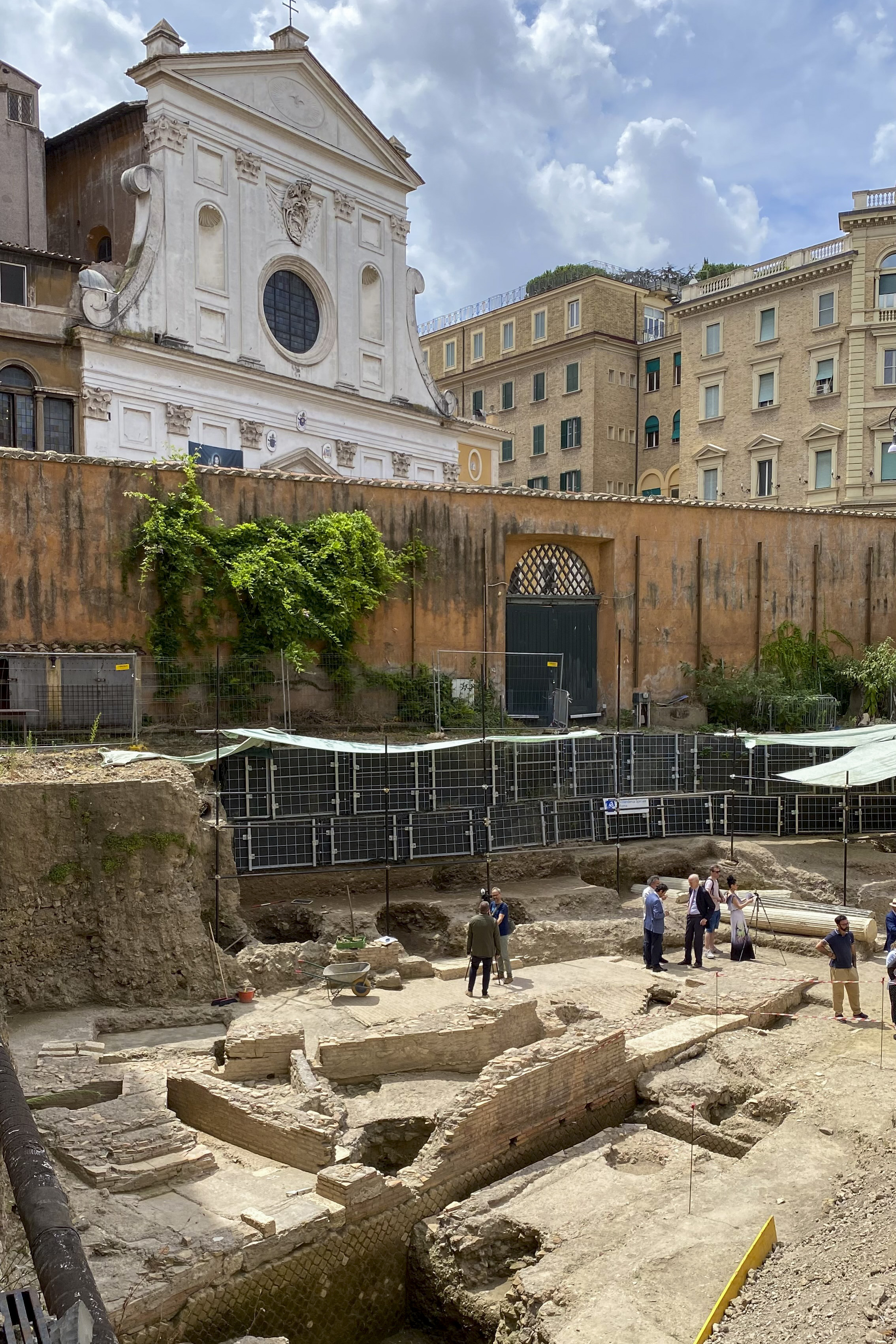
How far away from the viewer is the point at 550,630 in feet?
83.6

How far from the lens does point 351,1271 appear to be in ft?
28.6

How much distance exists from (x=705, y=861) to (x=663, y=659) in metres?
7.15

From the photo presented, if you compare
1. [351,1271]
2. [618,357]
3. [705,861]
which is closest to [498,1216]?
[351,1271]

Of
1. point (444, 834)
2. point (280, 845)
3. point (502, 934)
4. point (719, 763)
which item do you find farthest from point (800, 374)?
point (502, 934)

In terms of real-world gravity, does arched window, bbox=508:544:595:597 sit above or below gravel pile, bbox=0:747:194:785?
above

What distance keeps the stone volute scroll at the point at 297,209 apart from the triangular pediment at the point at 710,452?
18627mm

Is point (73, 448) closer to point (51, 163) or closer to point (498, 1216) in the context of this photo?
point (51, 163)

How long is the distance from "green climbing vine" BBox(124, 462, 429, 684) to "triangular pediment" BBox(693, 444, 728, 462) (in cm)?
2337

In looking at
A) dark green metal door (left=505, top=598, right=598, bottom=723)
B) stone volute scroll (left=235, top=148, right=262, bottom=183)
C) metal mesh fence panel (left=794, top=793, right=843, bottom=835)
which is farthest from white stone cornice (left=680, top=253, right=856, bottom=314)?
metal mesh fence panel (left=794, top=793, right=843, bottom=835)

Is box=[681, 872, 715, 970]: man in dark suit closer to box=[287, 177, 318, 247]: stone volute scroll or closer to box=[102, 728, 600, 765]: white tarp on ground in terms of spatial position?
box=[102, 728, 600, 765]: white tarp on ground

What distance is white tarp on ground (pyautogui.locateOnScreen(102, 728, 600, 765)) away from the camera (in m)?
15.6

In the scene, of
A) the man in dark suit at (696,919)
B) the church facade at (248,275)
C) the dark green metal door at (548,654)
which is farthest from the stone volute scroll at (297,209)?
the man in dark suit at (696,919)

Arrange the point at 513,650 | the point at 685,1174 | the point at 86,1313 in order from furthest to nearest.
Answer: the point at 513,650 < the point at 685,1174 < the point at 86,1313

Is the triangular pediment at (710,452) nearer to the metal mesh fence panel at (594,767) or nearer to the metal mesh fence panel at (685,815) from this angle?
the metal mesh fence panel at (685,815)
